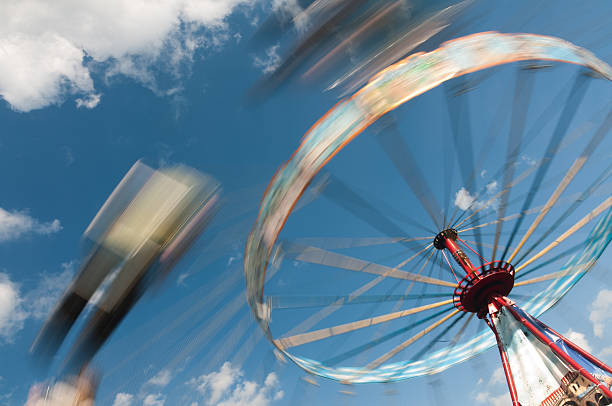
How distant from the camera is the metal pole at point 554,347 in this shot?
6.75 m

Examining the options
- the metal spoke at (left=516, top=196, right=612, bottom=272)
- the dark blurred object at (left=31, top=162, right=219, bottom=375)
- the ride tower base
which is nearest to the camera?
the dark blurred object at (left=31, top=162, right=219, bottom=375)

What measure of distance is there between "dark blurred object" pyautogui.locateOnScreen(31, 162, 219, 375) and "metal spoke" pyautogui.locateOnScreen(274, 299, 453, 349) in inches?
176

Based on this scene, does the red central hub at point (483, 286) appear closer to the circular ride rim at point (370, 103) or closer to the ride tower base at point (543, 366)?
the ride tower base at point (543, 366)

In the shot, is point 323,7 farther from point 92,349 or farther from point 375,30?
point 92,349

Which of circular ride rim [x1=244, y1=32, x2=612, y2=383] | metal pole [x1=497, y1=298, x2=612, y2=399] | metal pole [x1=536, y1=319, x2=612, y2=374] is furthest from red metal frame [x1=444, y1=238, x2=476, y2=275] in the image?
circular ride rim [x1=244, y1=32, x2=612, y2=383]

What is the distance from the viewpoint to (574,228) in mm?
10516

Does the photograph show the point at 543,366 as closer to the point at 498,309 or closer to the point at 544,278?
the point at 498,309

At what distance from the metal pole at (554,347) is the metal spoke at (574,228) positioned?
2075 mm

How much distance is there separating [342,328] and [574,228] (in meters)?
8.61

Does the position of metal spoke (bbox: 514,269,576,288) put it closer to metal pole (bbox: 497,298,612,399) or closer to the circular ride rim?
metal pole (bbox: 497,298,612,399)

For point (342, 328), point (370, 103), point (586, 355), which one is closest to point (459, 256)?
point (586, 355)

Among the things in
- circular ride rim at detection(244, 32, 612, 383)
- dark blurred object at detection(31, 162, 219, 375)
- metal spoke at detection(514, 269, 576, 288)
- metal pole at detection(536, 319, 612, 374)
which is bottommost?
metal pole at detection(536, 319, 612, 374)

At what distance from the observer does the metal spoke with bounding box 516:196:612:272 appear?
9880mm

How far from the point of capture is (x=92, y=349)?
566cm
